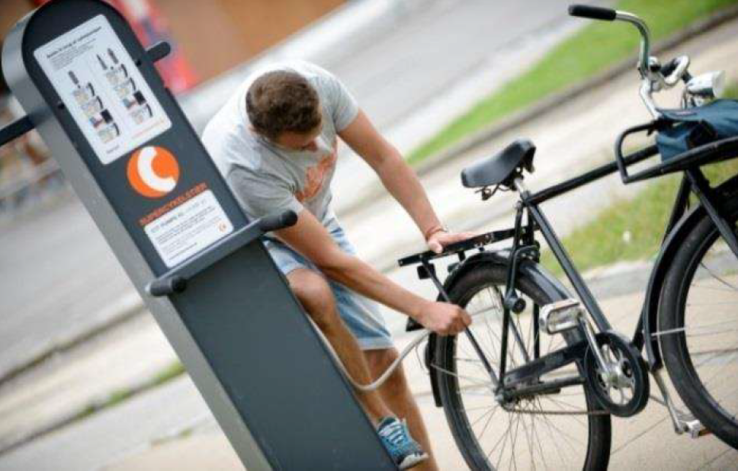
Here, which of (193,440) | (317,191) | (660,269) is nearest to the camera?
(660,269)

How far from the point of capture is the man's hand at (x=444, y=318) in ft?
11.7

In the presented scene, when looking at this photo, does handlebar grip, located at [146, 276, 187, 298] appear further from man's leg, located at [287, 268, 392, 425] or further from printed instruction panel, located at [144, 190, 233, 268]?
man's leg, located at [287, 268, 392, 425]

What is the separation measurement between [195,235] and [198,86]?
70.6ft

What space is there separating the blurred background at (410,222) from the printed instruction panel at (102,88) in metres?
2.10

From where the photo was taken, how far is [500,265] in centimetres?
350

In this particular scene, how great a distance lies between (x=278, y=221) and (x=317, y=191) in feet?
2.60

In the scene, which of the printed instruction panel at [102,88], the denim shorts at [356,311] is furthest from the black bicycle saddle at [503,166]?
the printed instruction panel at [102,88]

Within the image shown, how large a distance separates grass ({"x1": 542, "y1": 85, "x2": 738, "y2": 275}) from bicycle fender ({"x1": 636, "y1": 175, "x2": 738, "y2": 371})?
7.37 feet

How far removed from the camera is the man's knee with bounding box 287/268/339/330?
3.63 meters

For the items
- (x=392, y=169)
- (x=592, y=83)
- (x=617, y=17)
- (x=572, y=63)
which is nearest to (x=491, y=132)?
(x=592, y=83)

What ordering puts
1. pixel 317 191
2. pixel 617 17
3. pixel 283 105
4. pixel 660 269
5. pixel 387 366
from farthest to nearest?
pixel 387 366
pixel 317 191
pixel 283 105
pixel 617 17
pixel 660 269

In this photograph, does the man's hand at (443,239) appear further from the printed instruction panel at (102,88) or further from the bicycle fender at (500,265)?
the printed instruction panel at (102,88)

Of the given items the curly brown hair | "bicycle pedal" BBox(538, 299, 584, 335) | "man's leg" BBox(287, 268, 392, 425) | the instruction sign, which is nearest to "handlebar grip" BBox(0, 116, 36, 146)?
the instruction sign

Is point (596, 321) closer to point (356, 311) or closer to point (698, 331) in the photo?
point (698, 331)
